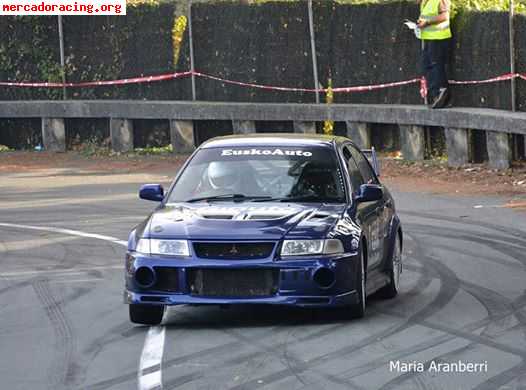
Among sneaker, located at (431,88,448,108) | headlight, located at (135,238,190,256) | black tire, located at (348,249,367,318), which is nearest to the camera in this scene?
headlight, located at (135,238,190,256)

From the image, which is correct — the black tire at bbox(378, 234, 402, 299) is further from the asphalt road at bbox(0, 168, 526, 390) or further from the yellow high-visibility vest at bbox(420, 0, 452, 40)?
the yellow high-visibility vest at bbox(420, 0, 452, 40)

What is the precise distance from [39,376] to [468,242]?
24.6 feet

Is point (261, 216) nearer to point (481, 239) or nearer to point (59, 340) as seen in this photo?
point (59, 340)

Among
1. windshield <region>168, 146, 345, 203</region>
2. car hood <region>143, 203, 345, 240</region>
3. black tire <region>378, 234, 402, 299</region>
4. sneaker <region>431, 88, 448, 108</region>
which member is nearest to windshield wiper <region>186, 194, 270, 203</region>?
windshield <region>168, 146, 345, 203</region>

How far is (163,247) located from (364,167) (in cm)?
284

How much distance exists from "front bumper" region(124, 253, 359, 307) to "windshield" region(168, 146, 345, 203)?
1.11 metres

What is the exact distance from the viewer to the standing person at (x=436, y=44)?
2488 centimetres

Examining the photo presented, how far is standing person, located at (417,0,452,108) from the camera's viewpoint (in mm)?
24875

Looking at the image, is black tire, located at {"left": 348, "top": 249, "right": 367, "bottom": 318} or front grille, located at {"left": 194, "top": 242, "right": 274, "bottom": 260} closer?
front grille, located at {"left": 194, "top": 242, "right": 274, "bottom": 260}

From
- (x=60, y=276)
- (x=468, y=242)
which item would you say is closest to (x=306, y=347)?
(x=60, y=276)

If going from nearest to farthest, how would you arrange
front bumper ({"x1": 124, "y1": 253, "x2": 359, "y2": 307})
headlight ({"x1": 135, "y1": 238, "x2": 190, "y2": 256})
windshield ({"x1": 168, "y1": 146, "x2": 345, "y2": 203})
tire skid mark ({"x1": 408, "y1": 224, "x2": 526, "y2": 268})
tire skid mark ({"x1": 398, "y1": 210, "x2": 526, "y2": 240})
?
front bumper ({"x1": 124, "y1": 253, "x2": 359, "y2": 307}) < headlight ({"x1": 135, "y1": 238, "x2": 190, "y2": 256}) < windshield ({"x1": 168, "y1": 146, "x2": 345, "y2": 203}) < tire skid mark ({"x1": 408, "y1": 224, "x2": 526, "y2": 268}) < tire skid mark ({"x1": 398, "y1": 210, "x2": 526, "y2": 240})

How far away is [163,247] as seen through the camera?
1149 centimetres

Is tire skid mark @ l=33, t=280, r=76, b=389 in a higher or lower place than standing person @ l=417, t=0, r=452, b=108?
lower

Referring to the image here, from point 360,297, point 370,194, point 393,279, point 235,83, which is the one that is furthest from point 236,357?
point 235,83
